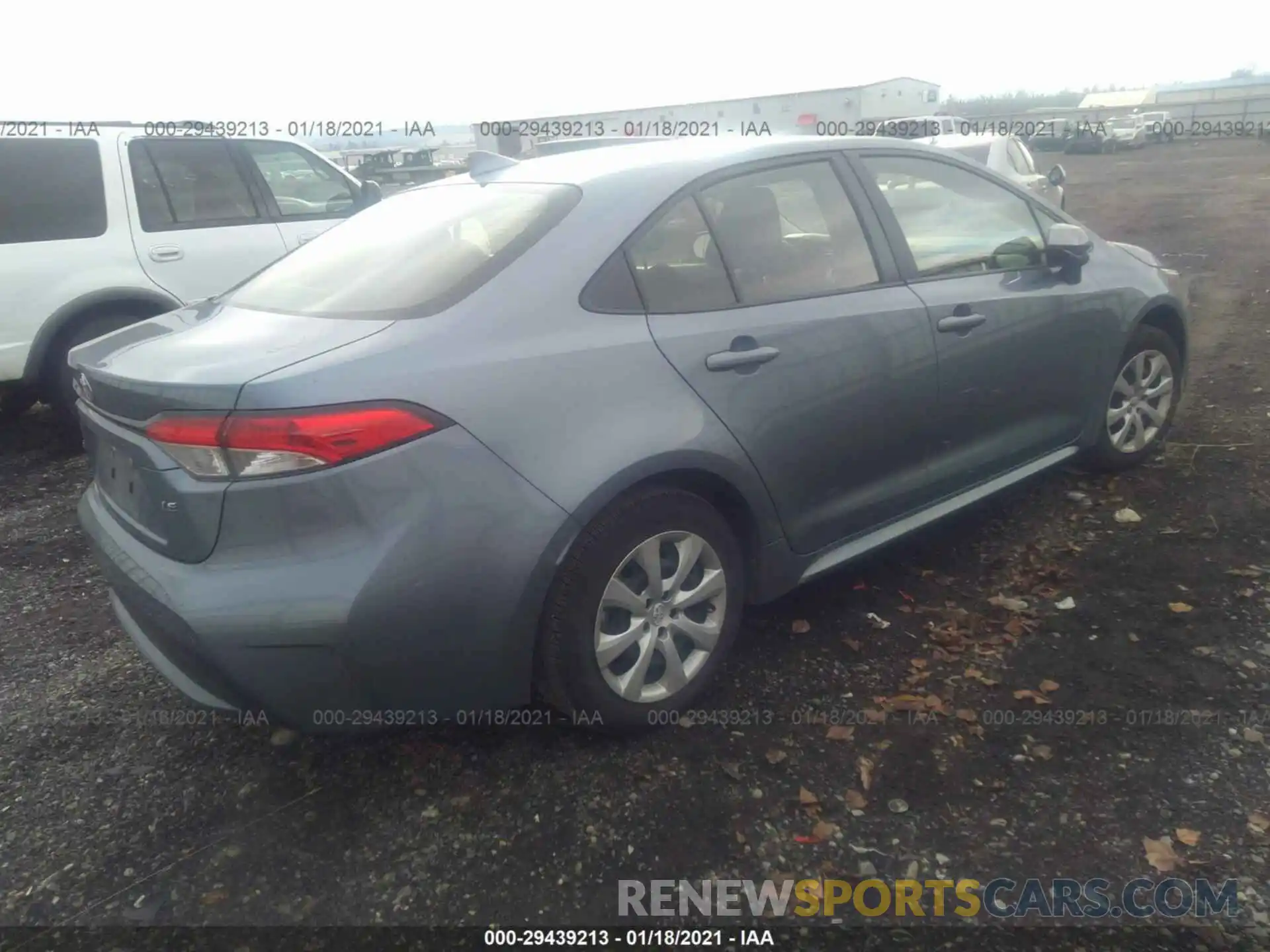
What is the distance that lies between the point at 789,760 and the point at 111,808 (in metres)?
1.91

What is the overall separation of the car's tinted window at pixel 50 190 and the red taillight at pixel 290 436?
4323 millimetres

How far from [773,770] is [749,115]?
31.0 metres

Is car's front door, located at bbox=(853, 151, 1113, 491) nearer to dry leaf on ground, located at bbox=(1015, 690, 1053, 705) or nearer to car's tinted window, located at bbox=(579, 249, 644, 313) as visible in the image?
dry leaf on ground, located at bbox=(1015, 690, 1053, 705)

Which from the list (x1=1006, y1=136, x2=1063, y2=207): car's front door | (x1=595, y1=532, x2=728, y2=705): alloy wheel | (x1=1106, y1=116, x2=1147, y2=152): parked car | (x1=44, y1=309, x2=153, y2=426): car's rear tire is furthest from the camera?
(x1=1106, y1=116, x2=1147, y2=152): parked car

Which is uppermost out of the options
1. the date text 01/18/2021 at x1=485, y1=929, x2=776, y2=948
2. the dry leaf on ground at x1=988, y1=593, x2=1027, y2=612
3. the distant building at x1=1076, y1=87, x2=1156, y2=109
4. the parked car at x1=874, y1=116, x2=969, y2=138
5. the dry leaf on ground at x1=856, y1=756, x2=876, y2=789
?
the distant building at x1=1076, y1=87, x2=1156, y2=109

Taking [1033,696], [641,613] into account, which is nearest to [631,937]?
[641,613]

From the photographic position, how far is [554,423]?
2.43m

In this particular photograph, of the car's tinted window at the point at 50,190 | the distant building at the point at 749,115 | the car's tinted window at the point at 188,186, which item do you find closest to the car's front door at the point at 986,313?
the car's tinted window at the point at 188,186

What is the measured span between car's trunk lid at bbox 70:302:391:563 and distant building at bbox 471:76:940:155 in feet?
68.5

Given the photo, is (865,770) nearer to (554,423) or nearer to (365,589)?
(554,423)

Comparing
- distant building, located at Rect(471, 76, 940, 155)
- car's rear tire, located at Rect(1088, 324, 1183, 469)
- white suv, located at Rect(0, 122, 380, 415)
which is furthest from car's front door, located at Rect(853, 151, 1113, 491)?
distant building, located at Rect(471, 76, 940, 155)

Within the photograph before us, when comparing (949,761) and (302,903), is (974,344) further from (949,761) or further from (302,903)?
(302,903)

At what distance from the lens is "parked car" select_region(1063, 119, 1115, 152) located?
3672 cm

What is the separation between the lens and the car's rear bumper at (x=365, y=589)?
7.27 ft
